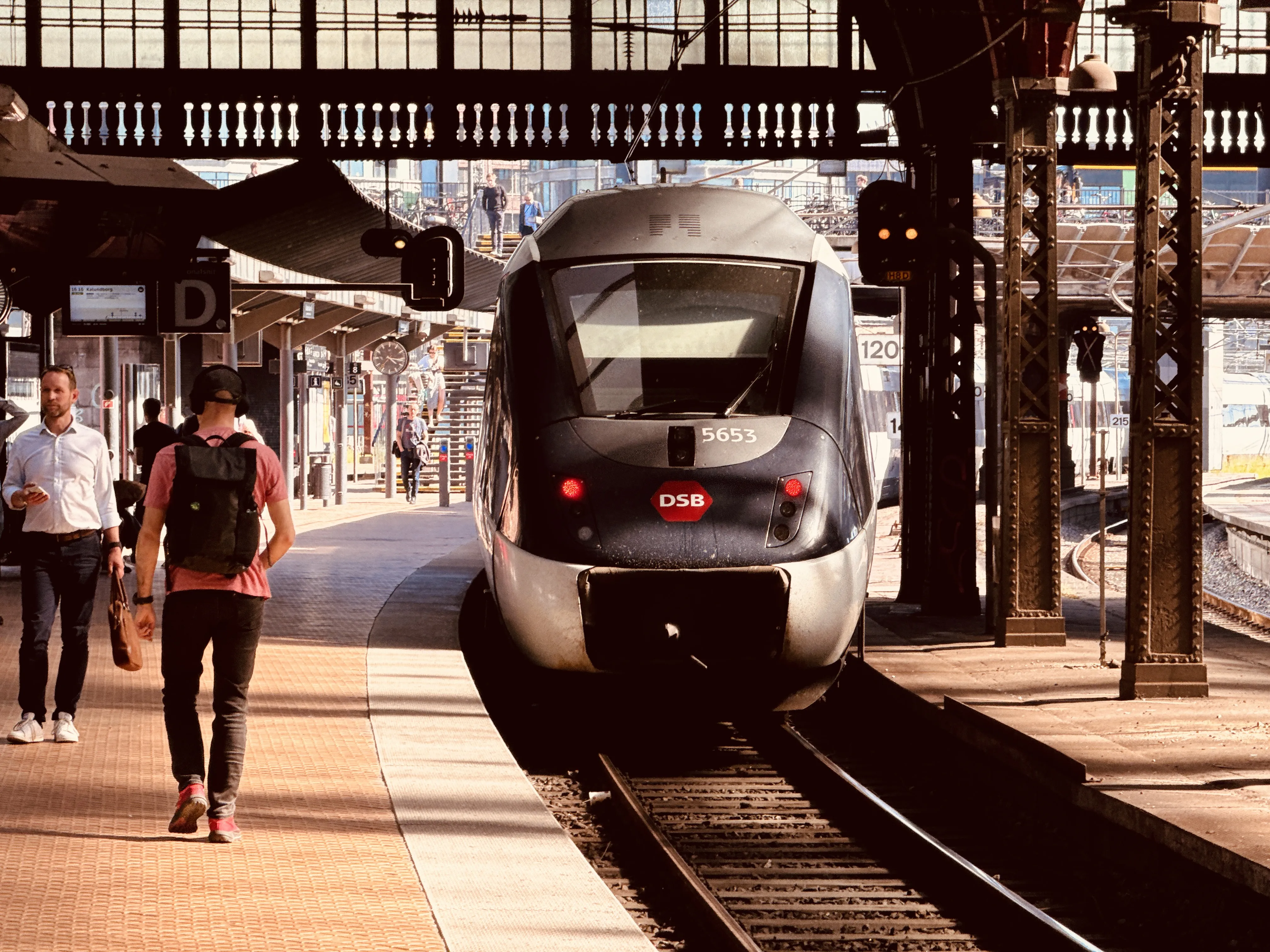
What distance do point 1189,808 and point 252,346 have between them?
25982mm

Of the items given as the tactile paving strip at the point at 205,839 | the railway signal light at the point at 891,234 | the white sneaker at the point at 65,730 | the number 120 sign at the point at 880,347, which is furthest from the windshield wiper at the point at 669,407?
the number 120 sign at the point at 880,347

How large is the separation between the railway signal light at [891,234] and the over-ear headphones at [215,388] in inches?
322

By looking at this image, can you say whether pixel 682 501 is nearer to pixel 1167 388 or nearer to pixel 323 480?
pixel 1167 388

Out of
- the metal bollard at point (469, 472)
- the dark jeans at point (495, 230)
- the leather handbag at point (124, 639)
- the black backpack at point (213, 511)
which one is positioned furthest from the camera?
the dark jeans at point (495, 230)

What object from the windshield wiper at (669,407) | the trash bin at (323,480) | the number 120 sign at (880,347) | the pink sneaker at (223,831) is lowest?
the trash bin at (323,480)

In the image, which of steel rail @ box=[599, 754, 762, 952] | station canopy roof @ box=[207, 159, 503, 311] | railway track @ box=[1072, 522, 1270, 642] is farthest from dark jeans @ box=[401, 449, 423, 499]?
steel rail @ box=[599, 754, 762, 952]

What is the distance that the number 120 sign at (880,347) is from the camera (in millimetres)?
22344

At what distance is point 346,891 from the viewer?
600 centimetres

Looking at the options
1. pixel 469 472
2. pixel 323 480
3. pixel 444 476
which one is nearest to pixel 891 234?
pixel 444 476

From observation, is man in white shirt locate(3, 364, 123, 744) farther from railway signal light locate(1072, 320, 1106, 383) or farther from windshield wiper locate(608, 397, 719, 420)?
railway signal light locate(1072, 320, 1106, 383)

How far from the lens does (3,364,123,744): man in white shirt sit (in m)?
8.59

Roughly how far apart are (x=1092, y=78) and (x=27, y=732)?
8.72m

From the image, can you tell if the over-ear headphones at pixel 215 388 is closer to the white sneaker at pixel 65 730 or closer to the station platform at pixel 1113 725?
the white sneaker at pixel 65 730

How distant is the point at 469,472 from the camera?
36.1 metres
